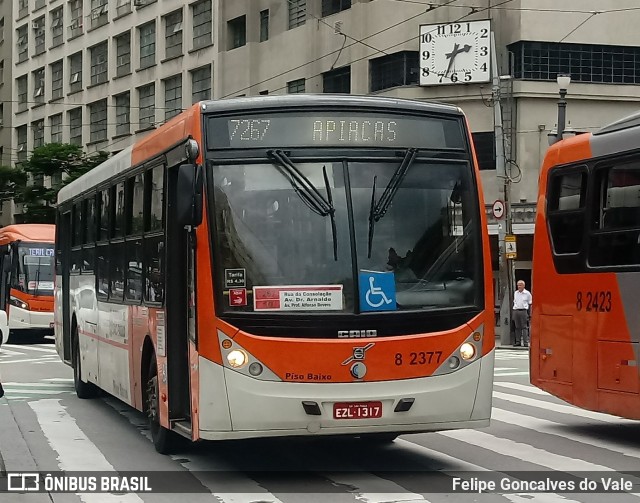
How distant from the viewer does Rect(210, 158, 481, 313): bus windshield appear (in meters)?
9.36

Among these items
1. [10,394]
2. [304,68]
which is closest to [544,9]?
[304,68]

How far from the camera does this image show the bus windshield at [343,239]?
9.36 meters

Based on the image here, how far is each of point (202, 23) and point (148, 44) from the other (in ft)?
21.5

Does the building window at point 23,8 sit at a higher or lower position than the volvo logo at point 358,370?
higher

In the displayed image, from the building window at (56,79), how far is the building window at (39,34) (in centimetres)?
218

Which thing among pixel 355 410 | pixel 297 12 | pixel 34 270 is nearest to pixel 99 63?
pixel 297 12

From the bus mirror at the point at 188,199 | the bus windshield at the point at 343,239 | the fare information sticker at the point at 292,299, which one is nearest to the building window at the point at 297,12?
the bus windshield at the point at 343,239

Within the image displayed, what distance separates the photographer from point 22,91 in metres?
76.9

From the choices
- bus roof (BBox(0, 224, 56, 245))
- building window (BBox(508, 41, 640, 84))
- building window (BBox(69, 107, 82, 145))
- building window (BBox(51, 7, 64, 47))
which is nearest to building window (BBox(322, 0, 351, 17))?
building window (BBox(508, 41, 640, 84))

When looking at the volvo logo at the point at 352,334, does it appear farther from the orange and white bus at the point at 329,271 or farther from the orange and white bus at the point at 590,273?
the orange and white bus at the point at 590,273

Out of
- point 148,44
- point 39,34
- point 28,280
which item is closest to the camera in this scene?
point 28,280

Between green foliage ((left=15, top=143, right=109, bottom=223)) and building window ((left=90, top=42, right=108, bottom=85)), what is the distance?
36.3ft

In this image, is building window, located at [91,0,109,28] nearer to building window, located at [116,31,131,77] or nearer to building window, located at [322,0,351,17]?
building window, located at [116,31,131,77]

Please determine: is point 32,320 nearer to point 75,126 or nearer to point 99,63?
point 99,63
